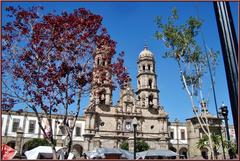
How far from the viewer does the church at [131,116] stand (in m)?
35.1

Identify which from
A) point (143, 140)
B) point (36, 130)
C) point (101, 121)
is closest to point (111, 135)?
point (101, 121)

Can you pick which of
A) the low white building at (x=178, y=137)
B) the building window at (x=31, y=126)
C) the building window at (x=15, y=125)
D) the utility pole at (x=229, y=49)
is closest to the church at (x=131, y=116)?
the low white building at (x=178, y=137)

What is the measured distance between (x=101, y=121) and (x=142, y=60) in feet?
41.1

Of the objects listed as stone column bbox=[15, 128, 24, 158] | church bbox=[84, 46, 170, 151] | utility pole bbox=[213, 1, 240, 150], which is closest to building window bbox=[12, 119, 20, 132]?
stone column bbox=[15, 128, 24, 158]

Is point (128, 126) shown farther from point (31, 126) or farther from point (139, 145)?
point (31, 126)

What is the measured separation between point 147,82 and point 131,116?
19.9 ft

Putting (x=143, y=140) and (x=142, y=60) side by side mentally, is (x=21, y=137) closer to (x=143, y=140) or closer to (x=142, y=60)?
(x=143, y=140)

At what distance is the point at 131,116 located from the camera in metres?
37.9

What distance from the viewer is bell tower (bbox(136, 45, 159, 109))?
129 ft

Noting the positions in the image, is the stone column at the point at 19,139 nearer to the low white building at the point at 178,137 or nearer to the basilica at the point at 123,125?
the basilica at the point at 123,125

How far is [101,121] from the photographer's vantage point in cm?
3612

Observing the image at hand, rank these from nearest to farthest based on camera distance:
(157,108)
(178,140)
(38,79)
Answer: (38,79)
(157,108)
(178,140)

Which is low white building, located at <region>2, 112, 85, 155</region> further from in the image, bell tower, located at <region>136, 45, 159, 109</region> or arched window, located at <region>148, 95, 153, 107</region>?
arched window, located at <region>148, 95, 153, 107</region>

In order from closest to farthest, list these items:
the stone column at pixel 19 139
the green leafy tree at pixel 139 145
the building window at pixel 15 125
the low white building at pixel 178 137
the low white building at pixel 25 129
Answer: the green leafy tree at pixel 139 145
the stone column at pixel 19 139
the low white building at pixel 25 129
the building window at pixel 15 125
the low white building at pixel 178 137
